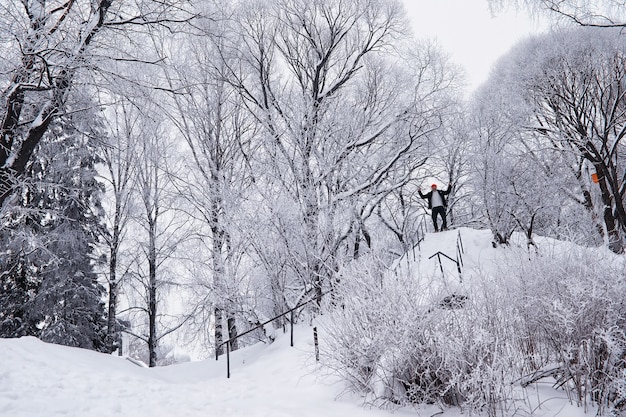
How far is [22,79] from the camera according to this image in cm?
577

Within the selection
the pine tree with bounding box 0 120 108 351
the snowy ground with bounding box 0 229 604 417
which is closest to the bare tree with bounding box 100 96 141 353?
the pine tree with bounding box 0 120 108 351

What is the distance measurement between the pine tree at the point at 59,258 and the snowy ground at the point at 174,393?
576 centimetres

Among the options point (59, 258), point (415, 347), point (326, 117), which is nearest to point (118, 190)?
point (59, 258)

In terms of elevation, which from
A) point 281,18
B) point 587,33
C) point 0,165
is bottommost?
point 0,165

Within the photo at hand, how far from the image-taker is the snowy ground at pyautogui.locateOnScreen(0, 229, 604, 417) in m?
4.14

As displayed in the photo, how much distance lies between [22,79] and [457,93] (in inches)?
562

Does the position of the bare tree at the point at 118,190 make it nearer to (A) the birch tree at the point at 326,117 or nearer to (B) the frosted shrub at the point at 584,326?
(A) the birch tree at the point at 326,117

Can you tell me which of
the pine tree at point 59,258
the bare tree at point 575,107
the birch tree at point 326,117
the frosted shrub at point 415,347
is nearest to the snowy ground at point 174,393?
the frosted shrub at point 415,347

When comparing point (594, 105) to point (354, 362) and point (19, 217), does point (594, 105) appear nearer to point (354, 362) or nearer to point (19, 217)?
point (354, 362)

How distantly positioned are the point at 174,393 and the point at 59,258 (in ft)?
30.5

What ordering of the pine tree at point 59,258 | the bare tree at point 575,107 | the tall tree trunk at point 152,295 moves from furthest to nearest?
the tall tree trunk at point 152,295 → the bare tree at point 575,107 → the pine tree at point 59,258

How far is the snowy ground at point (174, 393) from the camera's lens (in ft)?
13.6

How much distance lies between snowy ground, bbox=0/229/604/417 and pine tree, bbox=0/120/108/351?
576 cm

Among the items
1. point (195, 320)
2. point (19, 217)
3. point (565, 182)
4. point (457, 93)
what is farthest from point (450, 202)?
point (19, 217)
